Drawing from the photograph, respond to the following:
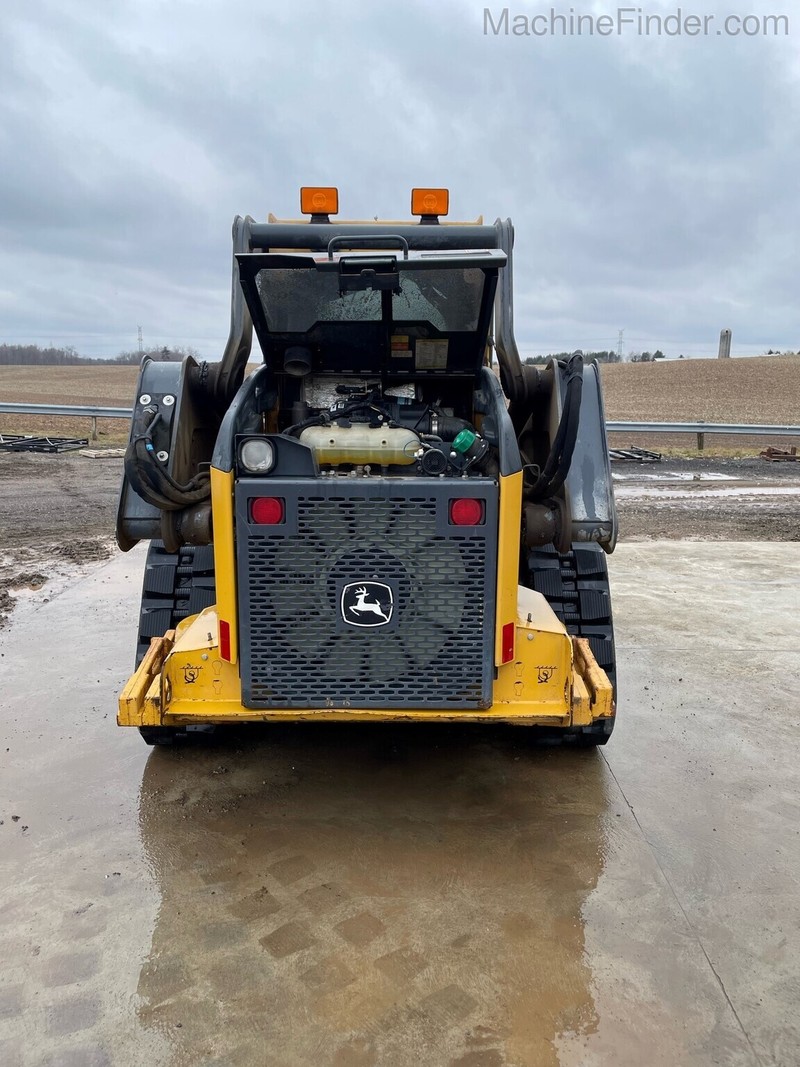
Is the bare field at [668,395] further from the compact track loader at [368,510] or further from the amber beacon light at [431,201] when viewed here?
the compact track loader at [368,510]

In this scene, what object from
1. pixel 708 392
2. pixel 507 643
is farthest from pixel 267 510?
pixel 708 392

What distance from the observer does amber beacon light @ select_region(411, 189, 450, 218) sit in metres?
4.52

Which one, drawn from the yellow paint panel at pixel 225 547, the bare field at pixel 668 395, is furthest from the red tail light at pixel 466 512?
the bare field at pixel 668 395

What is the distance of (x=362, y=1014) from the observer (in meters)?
2.45

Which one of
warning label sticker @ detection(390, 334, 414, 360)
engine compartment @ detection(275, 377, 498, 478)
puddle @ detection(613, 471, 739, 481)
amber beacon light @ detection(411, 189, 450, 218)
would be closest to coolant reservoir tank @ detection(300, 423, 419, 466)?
engine compartment @ detection(275, 377, 498, 478)

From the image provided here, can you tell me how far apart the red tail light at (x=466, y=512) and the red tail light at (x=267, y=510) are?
2.13 feet

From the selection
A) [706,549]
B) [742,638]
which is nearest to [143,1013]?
[742,638]

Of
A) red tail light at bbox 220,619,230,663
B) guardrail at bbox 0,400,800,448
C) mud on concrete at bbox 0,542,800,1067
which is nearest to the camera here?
mud on concrete at bbox 0,542,800,1067

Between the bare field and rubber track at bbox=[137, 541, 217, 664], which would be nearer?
rubber track at bbox=[137, 541, 217, 664]

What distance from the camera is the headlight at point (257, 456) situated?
3.12m

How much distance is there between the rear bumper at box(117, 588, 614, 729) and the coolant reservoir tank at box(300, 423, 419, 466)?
0.85 meters

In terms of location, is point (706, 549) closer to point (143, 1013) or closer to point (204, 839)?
point (204, 839)

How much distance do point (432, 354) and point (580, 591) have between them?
1.42 meters

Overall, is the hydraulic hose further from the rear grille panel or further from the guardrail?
the guardrail
